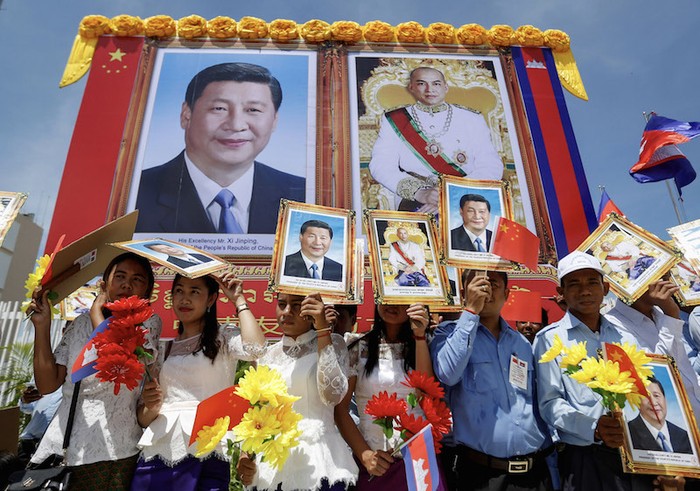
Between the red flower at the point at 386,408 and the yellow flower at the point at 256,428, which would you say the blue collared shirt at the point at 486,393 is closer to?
the red flower at the point at 386,408

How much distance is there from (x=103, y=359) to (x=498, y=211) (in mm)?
2088

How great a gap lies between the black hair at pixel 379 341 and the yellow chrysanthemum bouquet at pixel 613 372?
2.13 ft

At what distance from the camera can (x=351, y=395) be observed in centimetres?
208

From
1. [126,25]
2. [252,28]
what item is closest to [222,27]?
[252,28]

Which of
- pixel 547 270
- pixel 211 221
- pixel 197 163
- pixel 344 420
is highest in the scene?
pixel 197 163

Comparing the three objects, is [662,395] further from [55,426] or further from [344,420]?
[55,426]

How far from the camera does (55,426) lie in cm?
197

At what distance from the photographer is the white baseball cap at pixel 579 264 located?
223 cm

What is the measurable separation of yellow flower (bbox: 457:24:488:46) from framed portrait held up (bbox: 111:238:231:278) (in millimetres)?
6881

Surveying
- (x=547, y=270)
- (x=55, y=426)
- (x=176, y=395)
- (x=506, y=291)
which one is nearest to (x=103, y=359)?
(x=176, y=395)

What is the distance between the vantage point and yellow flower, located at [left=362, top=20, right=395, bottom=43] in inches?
286

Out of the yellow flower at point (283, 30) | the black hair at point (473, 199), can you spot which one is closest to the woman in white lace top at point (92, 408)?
the black hair at point (473, 199)

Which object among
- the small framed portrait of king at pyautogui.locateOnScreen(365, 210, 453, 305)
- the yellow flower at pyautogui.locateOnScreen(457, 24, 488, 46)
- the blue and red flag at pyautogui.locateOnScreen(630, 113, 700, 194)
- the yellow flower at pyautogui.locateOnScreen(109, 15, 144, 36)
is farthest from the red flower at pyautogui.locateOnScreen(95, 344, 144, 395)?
the yellow flower at pyautogui.locateOnScreen(457, 24, 488, 46)

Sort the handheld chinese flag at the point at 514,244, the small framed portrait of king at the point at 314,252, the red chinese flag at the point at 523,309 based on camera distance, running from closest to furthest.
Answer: the small framed portrait of king at the point at 314,252 < the handheld chinese flag at the point at 514,244 < the red chinese flag at the point at 523,309
